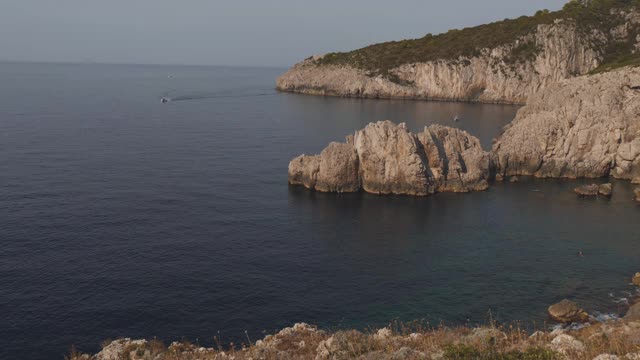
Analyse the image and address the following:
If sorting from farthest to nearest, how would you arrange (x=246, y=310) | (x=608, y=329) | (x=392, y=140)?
(x=392, y=140) < (x=246, y=310) < (x=608, y=329)

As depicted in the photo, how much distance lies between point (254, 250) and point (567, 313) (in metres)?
34.0

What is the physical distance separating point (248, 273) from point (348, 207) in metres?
29.6

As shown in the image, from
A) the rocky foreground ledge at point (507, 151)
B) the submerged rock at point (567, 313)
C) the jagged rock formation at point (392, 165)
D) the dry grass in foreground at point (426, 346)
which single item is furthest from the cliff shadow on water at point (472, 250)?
the dry grass in foreground at point (426, 346)

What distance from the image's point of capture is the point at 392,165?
297ft

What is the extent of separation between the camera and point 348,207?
8419 centimetres

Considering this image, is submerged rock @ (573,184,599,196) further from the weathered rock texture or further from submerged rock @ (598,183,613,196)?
the weathered rock texture

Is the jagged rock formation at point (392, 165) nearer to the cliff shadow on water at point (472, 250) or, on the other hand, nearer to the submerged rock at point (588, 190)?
the cliff shadow on water at point (472, 250)

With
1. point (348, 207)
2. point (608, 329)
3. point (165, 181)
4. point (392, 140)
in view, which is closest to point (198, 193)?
point (165, 181)

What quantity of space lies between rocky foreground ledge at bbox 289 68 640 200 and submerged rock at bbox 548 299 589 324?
4260 centimetres

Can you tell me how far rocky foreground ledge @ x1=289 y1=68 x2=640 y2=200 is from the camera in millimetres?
90375

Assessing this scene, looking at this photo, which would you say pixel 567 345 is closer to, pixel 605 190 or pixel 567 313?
pixel 567 313

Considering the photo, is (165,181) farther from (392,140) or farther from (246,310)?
(246,310)

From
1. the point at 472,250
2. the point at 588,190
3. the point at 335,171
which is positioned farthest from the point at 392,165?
the point at 588,190

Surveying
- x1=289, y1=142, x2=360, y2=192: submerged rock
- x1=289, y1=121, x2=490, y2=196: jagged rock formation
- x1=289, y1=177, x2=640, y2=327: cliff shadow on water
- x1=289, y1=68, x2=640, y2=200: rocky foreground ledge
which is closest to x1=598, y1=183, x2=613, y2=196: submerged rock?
x1=289, y1=177, x2=640, y2=327: cliff shadow on water
